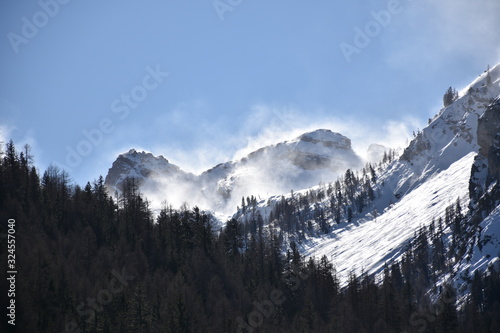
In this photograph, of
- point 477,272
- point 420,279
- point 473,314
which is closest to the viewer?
point 473,314

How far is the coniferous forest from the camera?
286ft

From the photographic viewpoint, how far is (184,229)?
12031cm

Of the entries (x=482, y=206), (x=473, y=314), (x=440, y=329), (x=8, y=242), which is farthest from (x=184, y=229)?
(x=482, y=206)

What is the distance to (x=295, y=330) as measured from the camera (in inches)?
3942

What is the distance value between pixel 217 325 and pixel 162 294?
10762 mm

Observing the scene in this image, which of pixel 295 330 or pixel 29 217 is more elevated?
pixel 29 217

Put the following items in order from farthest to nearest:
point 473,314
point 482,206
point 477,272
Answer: point 482,206
point 477,272
point 473,314

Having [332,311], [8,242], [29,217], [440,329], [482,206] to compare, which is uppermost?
[482,206]

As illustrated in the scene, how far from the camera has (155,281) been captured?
340ft

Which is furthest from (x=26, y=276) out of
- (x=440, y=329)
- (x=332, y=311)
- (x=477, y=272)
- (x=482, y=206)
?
(x=482, y=206)

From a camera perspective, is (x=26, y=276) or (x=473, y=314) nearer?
(x=26, y=276)

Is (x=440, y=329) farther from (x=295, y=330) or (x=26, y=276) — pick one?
(x=26, y=276)

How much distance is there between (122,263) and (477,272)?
89211 millimetres

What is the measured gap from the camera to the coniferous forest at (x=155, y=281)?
3430 inches
